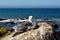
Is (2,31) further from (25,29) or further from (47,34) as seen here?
(47,34)

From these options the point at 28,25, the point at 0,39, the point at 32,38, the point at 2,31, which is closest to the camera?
the point at 32,38

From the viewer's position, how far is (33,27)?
1508 cm

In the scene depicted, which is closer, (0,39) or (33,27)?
(0,39)

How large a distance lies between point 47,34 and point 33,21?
9.68ft

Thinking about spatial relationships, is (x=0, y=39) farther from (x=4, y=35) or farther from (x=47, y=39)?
(x=47, y=39)

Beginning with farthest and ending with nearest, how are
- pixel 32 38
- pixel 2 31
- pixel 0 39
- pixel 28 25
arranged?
pixel 2 31 < pixel 28 25 < pixel 0 39 < pixel 32 38

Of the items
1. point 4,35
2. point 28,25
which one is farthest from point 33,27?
point 4,35

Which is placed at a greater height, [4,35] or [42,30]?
[42,30]

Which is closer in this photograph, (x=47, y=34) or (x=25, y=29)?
(x=47, y=34)

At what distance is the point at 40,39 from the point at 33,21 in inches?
136

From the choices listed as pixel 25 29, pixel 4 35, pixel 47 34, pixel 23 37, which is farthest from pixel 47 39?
pixel 4 35

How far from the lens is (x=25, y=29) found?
14672mm

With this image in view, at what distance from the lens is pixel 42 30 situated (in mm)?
12562

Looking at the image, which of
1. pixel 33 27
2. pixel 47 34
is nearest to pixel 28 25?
pixel 33 27
